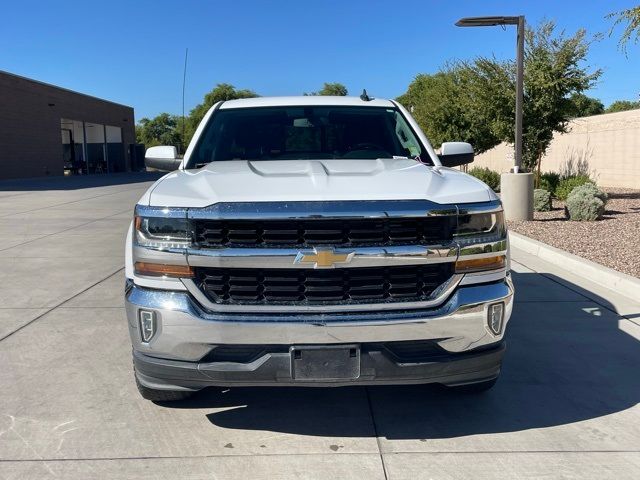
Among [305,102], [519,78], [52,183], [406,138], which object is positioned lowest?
[52,183]

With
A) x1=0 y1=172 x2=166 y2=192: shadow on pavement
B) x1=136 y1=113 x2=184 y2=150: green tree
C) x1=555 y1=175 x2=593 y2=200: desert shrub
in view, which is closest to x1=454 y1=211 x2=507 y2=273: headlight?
x1=555 y1=175 x2=593 y2=200: desert shrub

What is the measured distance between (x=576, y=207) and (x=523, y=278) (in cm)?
515

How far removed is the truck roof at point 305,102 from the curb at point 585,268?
3503 millimetres

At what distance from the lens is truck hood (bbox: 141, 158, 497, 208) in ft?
10.2

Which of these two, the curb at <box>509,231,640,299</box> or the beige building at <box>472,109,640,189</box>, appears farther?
the beige building at <box>472,109,640,189</box>

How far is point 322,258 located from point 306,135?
2030 millimetres

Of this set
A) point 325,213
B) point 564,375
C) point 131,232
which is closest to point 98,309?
point 131,232

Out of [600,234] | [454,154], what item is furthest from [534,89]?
[454,154]

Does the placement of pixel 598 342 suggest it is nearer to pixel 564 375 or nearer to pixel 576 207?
pixel 564 375

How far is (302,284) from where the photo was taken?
3.05 meters

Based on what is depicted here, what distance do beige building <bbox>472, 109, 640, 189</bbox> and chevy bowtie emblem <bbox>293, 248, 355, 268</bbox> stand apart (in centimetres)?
1623

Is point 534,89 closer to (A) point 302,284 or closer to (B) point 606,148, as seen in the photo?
(B) point 606,148

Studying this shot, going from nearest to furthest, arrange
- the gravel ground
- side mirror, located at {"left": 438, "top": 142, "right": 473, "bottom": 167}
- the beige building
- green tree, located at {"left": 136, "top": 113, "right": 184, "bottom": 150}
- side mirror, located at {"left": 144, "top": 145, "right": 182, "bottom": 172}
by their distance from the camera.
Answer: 1. side mirror, located at {"left": 438, "top": 142, "right": 473, "bottom": 167}
2. side mirror, located at {"left": 144, "top": 145, "right": 182, "bottom": 172}
3. the gravel ground
4. the beige building
5. green tree, located at {"left": 136, "top": 113, "right": 184, "bottom": 150}

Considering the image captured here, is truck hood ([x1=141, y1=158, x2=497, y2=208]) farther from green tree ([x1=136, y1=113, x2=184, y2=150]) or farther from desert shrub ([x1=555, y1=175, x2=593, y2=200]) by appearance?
green tree ([x1=136, y1=113, x2=184, y2=150])
